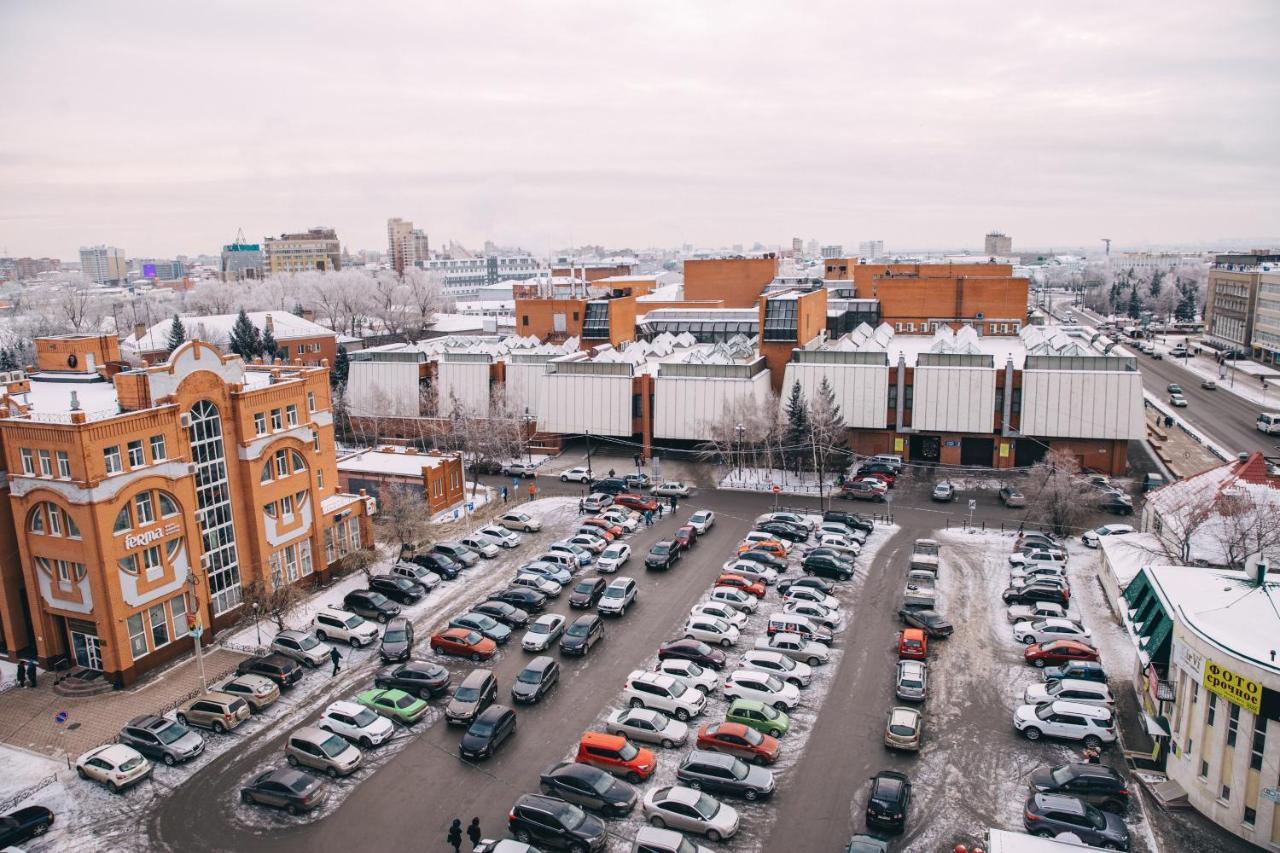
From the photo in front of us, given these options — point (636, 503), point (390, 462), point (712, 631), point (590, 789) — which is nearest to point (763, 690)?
point (712, 631)

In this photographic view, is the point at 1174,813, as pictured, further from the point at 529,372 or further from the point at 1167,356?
the point at 1167,356

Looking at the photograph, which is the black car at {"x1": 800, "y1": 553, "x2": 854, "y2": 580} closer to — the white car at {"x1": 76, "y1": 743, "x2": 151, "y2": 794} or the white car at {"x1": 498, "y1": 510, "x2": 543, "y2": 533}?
the white car at {"x1": 498, "y1": 510, "x2": 543, "y2": 533}

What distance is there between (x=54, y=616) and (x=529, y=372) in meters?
36.1

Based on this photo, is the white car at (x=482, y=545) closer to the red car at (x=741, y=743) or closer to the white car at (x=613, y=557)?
the white car at (x=613, y=557)

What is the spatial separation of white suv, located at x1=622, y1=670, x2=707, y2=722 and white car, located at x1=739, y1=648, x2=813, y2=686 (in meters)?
A: 2.31

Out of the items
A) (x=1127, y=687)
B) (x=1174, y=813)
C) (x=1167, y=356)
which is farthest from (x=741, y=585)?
(x=1167, y=356)

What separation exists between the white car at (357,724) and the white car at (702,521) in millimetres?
20244

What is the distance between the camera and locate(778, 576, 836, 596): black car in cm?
3419

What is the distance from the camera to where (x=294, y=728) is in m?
25.2

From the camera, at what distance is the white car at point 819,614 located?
31.0 m

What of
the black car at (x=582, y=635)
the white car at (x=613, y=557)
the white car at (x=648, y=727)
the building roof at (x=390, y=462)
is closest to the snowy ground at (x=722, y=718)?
the white car at (x=648, y=727)

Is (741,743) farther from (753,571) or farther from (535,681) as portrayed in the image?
(753,571)

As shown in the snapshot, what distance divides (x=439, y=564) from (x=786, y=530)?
1664 cm

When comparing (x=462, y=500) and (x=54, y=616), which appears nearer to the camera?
(x=54, y=616)
